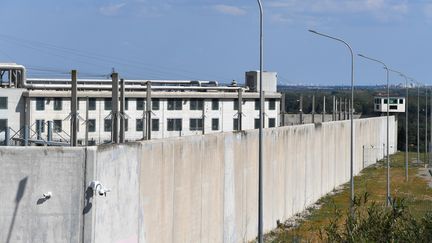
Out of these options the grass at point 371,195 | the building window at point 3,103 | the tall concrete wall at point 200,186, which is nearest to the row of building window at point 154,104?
the tall concrete wall at point 200,186

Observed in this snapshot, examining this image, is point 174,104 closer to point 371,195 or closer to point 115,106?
point 371,195

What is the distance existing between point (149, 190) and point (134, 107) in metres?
33.6

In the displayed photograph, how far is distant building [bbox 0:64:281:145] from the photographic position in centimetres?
3072

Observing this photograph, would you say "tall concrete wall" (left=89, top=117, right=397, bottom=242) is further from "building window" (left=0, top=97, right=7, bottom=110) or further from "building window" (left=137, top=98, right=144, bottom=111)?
"building window" (left=137, top=98, right=144, bottom=111)

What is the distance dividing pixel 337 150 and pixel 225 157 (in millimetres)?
26712

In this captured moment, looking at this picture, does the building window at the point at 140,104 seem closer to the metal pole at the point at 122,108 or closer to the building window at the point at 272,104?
the building window at the point at 272,104

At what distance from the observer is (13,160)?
15508 mm

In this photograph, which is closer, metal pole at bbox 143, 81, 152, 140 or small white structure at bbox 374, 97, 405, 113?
metal pole at bbox 143, 81, 152, 140

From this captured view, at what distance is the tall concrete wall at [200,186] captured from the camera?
17.1 meters

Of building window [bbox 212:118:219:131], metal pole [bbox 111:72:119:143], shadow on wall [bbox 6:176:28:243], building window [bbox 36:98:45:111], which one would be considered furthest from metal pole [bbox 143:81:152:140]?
building window [bbox 212:118:219:131]

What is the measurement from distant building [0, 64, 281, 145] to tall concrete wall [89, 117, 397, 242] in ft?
3.38

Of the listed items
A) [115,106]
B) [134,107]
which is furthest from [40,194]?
[134,107]

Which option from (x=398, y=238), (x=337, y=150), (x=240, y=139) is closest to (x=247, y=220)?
(x=240, y=139)

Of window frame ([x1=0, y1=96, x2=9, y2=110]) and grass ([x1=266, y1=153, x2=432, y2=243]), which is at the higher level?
window frame ([x1=0, y1=96, x2=9, y2=110])
